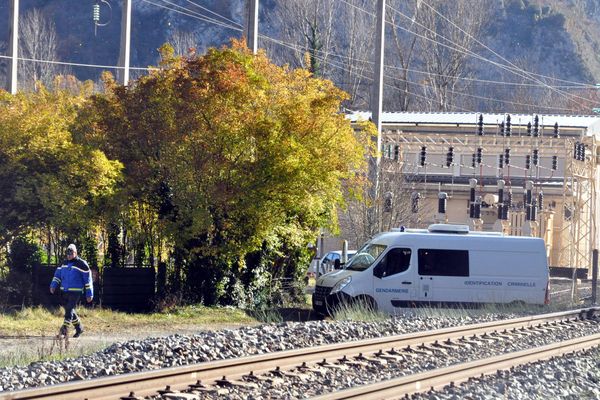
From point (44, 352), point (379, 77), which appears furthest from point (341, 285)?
point (379, 77)

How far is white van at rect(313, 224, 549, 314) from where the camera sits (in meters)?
23.6

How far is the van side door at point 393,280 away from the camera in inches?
928

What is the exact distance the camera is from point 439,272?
24.0m

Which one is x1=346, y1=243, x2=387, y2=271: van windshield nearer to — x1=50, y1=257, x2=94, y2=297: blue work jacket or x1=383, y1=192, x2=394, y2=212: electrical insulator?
x1=50, y1=257, x2=94, y2=297: blue work jacket

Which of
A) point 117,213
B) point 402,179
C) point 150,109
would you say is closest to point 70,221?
point 117,213

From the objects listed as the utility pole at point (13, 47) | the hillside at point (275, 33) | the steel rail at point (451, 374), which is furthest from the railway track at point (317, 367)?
the hillside at point (275, 33)

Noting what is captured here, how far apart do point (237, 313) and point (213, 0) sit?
120m

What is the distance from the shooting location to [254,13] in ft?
87.9

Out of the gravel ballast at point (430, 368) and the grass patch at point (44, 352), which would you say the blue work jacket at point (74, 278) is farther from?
the gravel ballast at point (430, 368)

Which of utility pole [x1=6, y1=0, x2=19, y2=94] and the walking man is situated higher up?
utility pole [x1=6, y1=0, x2=19, y2=94]

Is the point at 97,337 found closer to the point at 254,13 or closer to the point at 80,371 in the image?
the point at 80,371

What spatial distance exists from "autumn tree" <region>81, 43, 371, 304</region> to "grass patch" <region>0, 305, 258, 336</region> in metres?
1.25

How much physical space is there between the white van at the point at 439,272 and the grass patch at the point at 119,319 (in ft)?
8.04

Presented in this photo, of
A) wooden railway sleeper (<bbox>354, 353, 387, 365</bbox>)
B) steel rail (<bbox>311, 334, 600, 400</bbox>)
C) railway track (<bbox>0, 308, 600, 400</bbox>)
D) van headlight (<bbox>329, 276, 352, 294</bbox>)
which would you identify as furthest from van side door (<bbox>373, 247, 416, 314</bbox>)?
wooden railway sleeper (<bbox>354, 353, 387, 365</bbox>)
